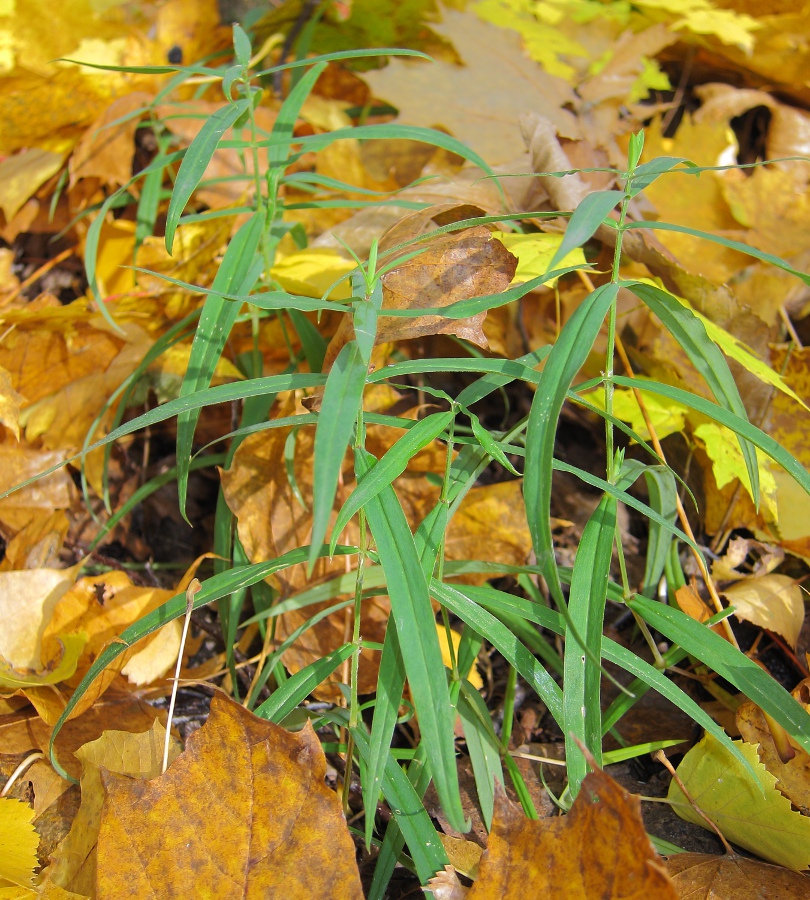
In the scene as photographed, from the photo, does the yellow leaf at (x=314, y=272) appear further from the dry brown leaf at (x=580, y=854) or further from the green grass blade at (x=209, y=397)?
the dry brown leaf at (x=580, y=854)

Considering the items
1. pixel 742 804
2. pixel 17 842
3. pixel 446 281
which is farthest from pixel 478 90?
pixel 17 842

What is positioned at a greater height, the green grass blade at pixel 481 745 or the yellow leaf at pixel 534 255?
the yellow leaf at pixel 534 255

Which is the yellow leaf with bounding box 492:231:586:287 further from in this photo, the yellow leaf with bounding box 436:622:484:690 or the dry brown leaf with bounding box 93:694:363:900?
the dry brown leaf with bounding box 93:694:363:900

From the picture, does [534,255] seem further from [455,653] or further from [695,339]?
[455,653]

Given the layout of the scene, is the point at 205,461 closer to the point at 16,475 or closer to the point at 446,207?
the point at 16,475

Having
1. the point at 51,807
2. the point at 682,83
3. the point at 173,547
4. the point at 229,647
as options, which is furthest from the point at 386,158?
the point at 51,807

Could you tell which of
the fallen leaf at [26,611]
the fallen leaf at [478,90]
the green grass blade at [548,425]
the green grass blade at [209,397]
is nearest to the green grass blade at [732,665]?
the green grass blade at [548,425]

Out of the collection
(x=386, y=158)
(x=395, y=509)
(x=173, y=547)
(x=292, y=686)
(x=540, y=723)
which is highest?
(x=386, y=158)

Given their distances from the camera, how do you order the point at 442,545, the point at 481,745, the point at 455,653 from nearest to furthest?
the point at 442,545 < the point at 481,745 < the point at 455,653
